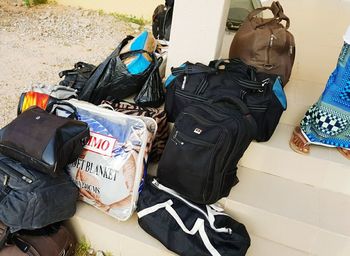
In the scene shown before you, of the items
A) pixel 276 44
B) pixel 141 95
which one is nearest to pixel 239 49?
pixel 276 44

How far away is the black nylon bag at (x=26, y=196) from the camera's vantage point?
1271mm

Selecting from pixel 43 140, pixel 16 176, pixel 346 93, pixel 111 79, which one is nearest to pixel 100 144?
pixel 43 140

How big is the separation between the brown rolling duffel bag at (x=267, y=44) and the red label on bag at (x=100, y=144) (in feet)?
2.95

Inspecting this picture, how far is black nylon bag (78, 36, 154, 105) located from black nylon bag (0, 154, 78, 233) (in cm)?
57

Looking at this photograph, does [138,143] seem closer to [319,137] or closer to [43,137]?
[43,137]

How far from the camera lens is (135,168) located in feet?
4.61

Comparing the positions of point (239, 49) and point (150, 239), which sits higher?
point (239, 49)

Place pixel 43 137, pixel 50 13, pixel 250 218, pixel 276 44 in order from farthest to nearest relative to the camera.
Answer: pixel 50 13, pixel 276 44, pixel 250 218, pixel 43 137

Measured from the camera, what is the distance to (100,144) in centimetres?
143

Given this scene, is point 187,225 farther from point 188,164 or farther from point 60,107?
point 60,107

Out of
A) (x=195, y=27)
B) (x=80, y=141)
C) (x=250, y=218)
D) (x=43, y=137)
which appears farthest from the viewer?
(x=195, y=27)

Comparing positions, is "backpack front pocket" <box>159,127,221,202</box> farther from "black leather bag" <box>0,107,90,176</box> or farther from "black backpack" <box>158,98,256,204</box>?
"black leather bag" <box>0,107,90,176</box>

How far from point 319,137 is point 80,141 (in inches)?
44.2

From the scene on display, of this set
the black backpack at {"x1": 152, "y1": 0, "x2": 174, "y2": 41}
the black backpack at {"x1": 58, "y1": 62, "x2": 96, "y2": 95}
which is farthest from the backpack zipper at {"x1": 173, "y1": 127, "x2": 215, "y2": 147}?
the black backpack at {"x1": 152, "y1": 0, "x2": 174, "y2": 41}
